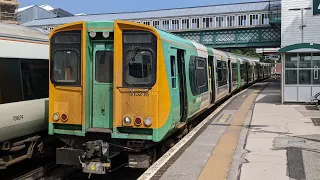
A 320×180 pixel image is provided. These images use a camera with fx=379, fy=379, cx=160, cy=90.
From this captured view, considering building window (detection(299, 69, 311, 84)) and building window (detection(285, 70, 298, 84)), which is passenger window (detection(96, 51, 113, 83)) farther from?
building window (detection(299, 69, 311, 84))

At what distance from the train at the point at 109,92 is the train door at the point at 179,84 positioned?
9cm

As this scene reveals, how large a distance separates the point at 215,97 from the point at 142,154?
7647 millimetres

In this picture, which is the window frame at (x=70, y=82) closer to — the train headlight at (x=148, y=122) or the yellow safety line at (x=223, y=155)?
the train headlight at (x=148, y=122)

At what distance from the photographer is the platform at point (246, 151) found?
6.18 m

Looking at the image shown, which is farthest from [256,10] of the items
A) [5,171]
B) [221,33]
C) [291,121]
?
[5,171]

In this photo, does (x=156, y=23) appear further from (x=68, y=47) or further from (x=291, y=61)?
(x=68, y=47)

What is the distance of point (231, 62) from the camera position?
814 inches

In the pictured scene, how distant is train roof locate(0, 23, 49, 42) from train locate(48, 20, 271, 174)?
800 mm

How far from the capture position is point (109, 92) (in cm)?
697

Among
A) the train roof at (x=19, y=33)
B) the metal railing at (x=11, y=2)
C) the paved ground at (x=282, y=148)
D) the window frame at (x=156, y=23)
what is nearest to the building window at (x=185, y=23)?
the window frame at (x=156, y=23)

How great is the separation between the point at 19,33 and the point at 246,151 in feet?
17.2

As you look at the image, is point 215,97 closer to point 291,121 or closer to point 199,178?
point 291,121

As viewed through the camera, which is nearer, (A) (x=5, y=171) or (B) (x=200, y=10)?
(A) (x=5, y=171)

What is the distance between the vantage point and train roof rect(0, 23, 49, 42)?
23.7 feet
